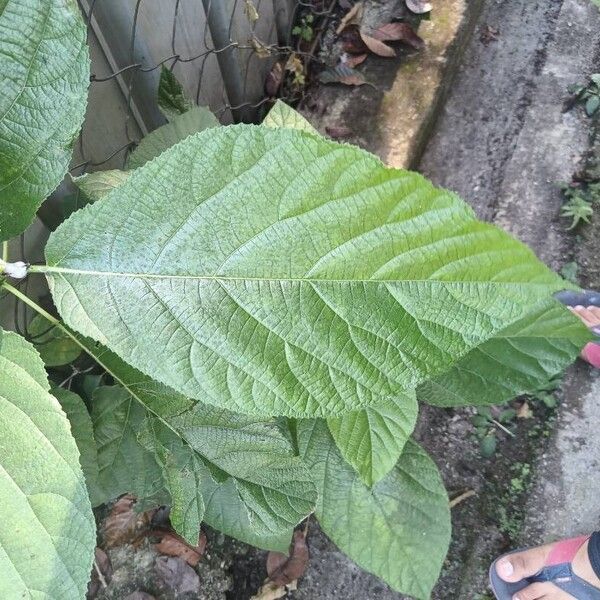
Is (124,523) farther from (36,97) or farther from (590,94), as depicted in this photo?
(590,94)

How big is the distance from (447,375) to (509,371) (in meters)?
0.14

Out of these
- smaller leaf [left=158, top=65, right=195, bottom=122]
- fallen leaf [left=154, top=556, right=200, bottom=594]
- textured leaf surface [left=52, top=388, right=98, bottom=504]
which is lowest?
fallen leaf [left=154, top=556, right=200, bottom=594]

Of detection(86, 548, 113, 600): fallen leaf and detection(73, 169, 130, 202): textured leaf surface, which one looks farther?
detection(86, 548, 113, 600): fallen leaf

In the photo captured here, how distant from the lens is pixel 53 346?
128 cm

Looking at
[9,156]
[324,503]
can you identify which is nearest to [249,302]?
[9,156]

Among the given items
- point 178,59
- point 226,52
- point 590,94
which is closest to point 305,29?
point 226,52

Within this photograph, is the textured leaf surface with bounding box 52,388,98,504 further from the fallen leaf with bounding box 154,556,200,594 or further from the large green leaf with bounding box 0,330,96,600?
the fallen leaf with bounding box 154,556,200,594

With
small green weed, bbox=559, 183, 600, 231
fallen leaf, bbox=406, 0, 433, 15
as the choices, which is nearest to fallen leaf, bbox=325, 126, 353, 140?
fallen leaf, bbox=406, 0, 433, 15

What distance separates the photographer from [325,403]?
26.4 inches

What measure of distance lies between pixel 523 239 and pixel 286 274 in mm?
1711

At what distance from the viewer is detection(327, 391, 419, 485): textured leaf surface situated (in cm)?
110

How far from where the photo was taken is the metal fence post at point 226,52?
176 centimetres

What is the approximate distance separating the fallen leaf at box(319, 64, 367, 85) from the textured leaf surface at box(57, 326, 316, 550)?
1.61m

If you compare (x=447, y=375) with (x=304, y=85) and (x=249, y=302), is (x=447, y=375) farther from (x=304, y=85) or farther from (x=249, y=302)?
(x=304, y=85)
